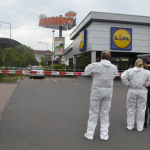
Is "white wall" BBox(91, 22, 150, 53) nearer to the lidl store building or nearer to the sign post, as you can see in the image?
the lidl store building

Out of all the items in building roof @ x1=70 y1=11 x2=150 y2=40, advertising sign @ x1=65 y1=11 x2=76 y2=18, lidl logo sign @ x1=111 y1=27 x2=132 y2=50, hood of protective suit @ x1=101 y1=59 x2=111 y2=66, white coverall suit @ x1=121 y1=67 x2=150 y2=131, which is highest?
advertising sign @ x1=65 y1=11 x2=76 y2=18

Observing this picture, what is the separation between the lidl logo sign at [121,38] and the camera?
69.7 ft

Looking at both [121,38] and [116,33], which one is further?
[121,38]

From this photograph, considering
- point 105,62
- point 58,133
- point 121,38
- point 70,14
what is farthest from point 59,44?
point 105,62

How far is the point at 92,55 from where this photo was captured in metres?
21.2

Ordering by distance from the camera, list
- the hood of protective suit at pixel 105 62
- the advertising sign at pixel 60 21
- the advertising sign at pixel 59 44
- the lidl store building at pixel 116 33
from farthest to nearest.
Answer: the advertising sign at pixel 60 21, the advertising sign at pixel 59 44, the lidl store building at pixel 116 33, the hood of protective suit at pixel 105 62

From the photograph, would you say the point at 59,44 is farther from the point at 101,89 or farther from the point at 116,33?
the point at 101,89

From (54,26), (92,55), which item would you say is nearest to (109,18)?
(92,55)

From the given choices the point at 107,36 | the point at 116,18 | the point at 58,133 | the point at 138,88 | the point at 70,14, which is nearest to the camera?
the point at 58,133

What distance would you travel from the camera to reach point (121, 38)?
70.4 ft

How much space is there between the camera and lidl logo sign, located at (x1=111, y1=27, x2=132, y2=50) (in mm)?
21234

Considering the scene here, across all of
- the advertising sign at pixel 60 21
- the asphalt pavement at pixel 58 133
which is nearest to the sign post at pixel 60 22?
the advertising sign at pixel 60 21

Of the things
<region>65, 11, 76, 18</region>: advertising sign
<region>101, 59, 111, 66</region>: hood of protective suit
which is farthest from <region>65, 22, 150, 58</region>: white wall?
<region>65, 11, 76, 18</region>: advertising sign

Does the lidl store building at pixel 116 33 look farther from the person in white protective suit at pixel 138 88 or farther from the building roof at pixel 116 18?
the person in white protective suit at pixel 138 88
